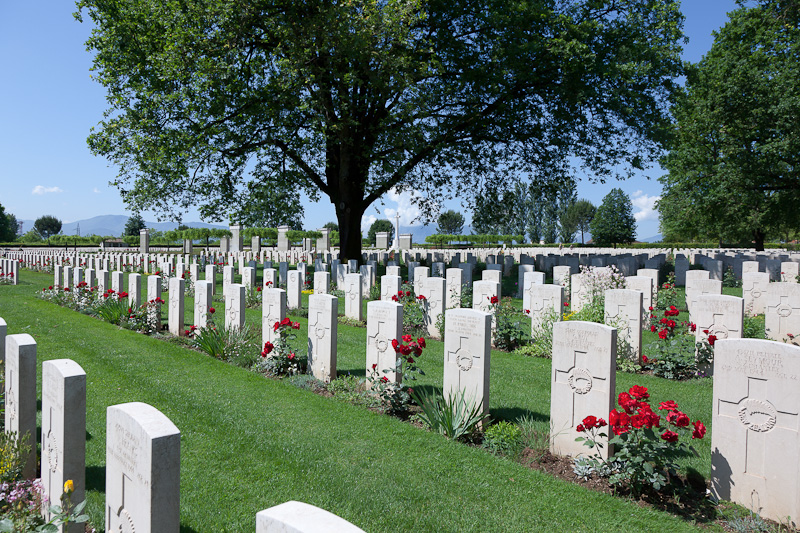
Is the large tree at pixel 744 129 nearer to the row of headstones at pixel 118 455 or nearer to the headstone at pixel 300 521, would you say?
the row of headstones at pixel 118 455

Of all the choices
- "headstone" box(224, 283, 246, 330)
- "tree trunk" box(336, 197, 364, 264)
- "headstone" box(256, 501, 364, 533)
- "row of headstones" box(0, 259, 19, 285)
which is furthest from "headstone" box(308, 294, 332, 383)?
"row of headstones" box(0, 259, 19, 285)

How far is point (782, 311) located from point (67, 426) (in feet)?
34.3

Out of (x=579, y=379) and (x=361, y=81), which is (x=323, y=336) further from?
(x=361, y=81)

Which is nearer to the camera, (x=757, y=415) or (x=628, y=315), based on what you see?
(x=757, y=415)

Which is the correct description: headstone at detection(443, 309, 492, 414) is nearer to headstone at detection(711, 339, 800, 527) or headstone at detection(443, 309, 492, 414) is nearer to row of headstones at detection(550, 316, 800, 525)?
row of headstones at detection(550, 316, 800, 525)

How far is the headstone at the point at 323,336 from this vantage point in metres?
6.65

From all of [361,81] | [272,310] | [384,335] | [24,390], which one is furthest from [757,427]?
[361,81]

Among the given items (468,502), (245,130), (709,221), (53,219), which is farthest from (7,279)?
(53,219)

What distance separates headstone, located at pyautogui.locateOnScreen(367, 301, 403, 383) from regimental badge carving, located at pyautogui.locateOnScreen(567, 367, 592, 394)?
2.03 m

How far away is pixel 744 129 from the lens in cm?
2280

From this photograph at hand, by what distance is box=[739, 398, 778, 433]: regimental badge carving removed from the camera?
365 centimetres

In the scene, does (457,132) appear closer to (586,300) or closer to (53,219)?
(586,300)

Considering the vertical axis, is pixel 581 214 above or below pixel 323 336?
above

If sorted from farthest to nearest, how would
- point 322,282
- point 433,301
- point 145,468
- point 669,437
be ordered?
1. point 322,282
2. point 433,301
3. point 669,437
4. point 145,468
